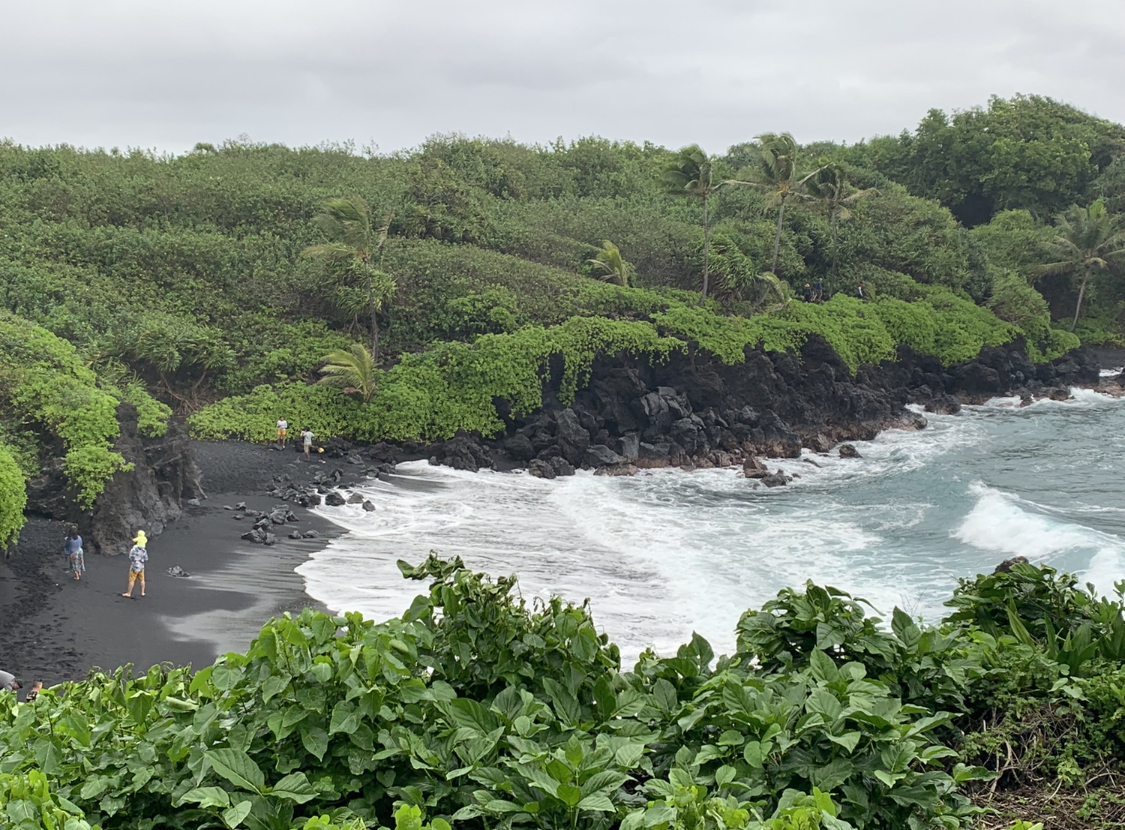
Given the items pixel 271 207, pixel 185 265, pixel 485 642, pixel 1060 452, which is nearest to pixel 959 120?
pixel 1060 452

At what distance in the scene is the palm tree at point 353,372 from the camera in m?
23.1

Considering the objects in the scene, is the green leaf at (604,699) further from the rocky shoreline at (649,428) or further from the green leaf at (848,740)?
the rocky shoreline at (649,428)

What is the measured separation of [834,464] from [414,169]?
18409 millimetres

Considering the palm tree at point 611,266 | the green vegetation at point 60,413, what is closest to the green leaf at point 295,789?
the green vegetation at point 60,413

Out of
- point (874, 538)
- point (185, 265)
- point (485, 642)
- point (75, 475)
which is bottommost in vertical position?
point (874, 538)

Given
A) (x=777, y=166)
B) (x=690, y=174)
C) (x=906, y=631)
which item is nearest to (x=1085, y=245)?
(x=777, y=166)

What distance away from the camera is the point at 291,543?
16172mm

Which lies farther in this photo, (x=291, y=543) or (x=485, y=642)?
(x=291, y=543)

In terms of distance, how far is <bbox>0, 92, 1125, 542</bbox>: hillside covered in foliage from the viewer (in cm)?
2314

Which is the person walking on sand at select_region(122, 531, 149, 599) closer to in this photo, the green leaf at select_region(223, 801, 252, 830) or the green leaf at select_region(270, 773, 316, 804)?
the green leaf at select_region(270, 773, 316, 804)

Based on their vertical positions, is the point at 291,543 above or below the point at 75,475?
below

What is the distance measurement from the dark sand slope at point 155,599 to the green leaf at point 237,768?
23.7ft

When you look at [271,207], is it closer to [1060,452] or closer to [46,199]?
[46,199]

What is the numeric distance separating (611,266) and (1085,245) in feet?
70.7
